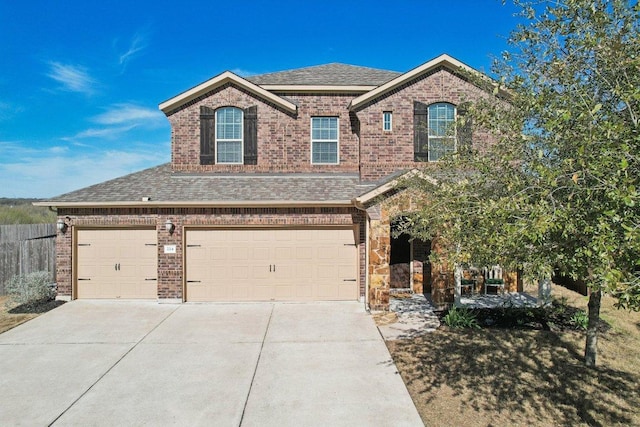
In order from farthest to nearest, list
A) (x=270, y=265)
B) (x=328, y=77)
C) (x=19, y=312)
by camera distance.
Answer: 1. (x=328, y=77)
2. (x=270, y=265)
3. (x=19, y=312)

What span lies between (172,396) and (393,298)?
757 centimetres

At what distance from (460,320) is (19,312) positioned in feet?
39.8

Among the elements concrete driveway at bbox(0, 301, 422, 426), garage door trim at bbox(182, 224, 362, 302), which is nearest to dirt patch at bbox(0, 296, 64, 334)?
concrete driveway at bbox(0, 301, 422, 426)

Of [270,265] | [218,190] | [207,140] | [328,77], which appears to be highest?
[328,77]

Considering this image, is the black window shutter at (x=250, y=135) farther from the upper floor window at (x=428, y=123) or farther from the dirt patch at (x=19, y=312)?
the dirt patch at (x=19, y=312)

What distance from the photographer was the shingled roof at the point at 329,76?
13938mm

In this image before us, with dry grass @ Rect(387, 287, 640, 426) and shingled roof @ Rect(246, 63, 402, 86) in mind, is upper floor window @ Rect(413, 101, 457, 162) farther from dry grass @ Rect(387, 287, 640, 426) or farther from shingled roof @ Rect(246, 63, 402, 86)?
dry grass @ Rect(387, 287, 640, 426)

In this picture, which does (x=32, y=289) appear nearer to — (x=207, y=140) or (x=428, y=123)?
(x=207, y=140)

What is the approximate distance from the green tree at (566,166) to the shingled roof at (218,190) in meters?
5.67

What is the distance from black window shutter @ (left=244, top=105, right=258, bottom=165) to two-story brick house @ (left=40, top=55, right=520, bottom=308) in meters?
0.03

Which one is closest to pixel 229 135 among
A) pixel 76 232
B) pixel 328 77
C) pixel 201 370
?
pixel 328 77

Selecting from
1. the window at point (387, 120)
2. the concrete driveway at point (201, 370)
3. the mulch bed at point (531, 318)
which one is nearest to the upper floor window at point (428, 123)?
the window at point (387, 120)

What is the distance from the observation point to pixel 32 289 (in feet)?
37.9

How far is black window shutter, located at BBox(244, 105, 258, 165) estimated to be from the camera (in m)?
13.1
